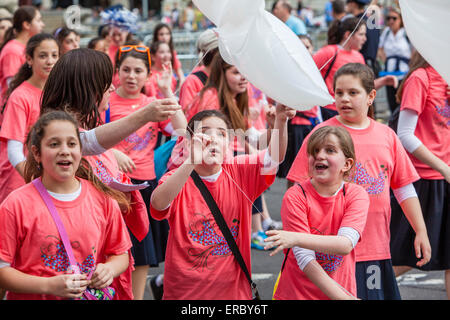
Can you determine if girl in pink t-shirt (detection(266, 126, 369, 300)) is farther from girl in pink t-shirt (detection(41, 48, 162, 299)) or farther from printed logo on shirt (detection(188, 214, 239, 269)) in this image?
girl in pink t-shirt (detection(41, 48, 162, 299))

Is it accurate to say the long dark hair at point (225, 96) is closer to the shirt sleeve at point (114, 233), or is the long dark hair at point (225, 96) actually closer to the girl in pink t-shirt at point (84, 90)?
the girl in pink t-shirt at point (84, 90)

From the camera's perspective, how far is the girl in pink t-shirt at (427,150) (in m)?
4.34

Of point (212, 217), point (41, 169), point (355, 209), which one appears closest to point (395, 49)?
point (355, 209)

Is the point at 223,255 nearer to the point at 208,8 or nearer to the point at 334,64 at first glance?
the point at 208,8

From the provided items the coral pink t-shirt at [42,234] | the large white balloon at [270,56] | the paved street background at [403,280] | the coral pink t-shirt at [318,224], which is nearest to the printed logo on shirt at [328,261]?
the coral pink t-shirt at [318,224]

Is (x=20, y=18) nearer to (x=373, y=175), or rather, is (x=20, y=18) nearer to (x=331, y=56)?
(x=331, y=56)

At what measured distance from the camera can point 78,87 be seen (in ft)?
10.3

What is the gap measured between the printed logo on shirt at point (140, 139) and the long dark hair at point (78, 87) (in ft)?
4.52

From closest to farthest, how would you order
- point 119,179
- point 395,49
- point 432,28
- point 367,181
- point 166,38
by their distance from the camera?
point 432,28
point 119,179
point 367,181
point 166,38
point 395,49

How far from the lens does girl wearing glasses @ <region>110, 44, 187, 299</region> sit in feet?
15.0

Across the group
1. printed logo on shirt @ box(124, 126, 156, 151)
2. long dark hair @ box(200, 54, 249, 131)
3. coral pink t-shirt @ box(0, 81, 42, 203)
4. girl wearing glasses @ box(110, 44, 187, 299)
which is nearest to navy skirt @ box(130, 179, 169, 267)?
girl wearing glasses @ box(110, 44, 187, 299)

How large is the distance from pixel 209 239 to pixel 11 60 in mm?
3926

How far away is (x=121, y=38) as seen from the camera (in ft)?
26.0

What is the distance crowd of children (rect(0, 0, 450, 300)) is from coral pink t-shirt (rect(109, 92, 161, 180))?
20.0 inches
